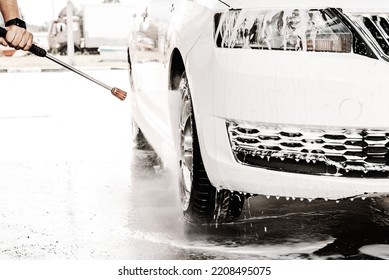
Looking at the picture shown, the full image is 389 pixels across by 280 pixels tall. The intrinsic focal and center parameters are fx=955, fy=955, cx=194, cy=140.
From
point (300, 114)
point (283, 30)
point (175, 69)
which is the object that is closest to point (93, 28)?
point (175, 69)

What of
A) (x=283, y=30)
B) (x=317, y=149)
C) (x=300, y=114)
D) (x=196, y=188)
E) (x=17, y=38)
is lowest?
(x=196, y=188)

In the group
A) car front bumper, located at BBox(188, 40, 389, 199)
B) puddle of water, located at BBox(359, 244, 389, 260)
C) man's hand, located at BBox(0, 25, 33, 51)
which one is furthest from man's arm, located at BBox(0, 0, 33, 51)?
puddle of water, located at BBox(359, 244, 389, 260)

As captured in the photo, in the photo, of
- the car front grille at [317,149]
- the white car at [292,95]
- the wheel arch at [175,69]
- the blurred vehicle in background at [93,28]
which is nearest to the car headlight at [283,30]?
the white car at [292,95]

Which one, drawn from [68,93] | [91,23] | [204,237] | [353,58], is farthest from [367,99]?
[91,23]

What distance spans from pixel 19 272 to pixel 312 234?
4.58 feet

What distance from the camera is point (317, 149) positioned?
3758 millimetres

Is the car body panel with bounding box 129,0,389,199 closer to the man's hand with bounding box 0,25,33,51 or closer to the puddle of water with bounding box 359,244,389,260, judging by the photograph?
the puddle of water with bounding box 359,244,389,260

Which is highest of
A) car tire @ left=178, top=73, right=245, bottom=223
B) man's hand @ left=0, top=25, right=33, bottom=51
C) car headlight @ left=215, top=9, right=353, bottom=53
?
car headlight @ left=215, top=9, right=353, bottom=53

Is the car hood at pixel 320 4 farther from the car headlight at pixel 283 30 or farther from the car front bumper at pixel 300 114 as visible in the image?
the car front bumper at pixel 300 114

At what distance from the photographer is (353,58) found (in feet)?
11.9

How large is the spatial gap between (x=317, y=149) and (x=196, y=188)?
2.43 feet

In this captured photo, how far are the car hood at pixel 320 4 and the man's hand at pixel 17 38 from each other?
37.8 inches

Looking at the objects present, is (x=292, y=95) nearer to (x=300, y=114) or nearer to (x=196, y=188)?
(x=300, y=114)

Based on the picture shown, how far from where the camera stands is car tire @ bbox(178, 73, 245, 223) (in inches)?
168
